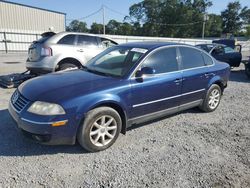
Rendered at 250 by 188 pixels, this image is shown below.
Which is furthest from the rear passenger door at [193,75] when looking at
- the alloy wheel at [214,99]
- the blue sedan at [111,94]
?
the alloy wheel at [214,99]

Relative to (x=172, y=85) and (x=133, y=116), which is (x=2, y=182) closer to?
(x=133, y=116)

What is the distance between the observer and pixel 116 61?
418 centimetres

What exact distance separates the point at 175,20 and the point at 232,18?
97.0 ft

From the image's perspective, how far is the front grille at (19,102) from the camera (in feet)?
10.3

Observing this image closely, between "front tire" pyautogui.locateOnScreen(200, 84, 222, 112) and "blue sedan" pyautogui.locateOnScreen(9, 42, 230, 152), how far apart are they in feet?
0.15

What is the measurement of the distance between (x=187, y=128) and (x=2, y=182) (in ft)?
10.2

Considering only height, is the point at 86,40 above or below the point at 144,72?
above

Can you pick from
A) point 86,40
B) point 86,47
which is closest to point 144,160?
point 86,47

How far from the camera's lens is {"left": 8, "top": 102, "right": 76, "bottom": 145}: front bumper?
2945 mm

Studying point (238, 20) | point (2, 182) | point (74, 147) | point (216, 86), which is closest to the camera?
point (2, 182)

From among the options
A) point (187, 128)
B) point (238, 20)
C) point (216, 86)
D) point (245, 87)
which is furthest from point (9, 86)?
point (238, 20)

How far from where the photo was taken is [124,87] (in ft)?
11.5

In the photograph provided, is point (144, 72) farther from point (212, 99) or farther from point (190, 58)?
point (212, 99)

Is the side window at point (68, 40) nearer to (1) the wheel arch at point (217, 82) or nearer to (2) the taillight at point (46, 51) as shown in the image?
(2) the taillight at point (46, 51)
